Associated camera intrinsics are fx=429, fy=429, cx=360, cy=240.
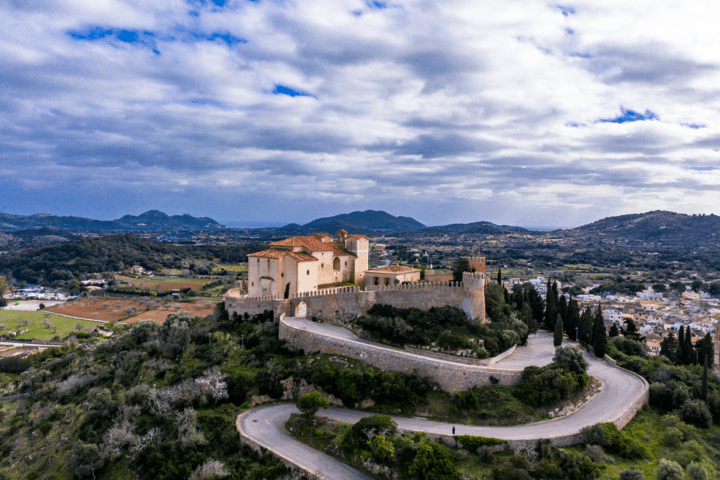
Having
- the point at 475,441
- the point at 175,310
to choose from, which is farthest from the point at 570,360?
the point at 175,310

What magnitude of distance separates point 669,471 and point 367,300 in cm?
2244

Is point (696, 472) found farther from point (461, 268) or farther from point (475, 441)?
point (461, 268)

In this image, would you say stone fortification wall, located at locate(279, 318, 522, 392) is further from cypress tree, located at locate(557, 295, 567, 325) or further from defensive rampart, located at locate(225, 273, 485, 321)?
cypress tree, located at locate(557, 295, 567, 325)

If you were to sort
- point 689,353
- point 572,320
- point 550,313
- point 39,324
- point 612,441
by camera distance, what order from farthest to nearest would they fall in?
point 39,324, point 550,313, point 572,320, point 689,353, point 612,441

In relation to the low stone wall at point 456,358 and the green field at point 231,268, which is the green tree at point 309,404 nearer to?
the low stone wall at point 456,358

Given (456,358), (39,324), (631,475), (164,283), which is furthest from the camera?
(164,283)

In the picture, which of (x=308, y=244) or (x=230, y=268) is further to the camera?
(x=230, y=268)

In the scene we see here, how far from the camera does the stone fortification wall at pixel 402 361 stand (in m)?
27.3

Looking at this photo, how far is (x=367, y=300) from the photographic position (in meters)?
37.0

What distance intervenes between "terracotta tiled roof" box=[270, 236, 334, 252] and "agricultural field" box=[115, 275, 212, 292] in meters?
67.7

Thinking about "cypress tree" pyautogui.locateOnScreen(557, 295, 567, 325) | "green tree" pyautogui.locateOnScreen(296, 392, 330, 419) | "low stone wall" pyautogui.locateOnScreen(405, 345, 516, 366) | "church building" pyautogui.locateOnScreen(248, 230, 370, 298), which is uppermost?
"church building" pyautogui.locateOnScreen(248, 230, 370, 298)

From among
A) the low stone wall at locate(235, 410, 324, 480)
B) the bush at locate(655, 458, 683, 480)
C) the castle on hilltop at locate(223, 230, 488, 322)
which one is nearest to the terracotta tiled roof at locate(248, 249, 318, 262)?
the castle on hilltop at locate(223, 230, 488, 322)

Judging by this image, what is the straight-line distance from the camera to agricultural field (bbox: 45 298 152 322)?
8038 centimetres

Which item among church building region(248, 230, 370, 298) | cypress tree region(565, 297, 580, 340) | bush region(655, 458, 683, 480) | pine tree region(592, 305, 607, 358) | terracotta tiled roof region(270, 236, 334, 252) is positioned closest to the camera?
bush region(655, 458, 683, 480)
